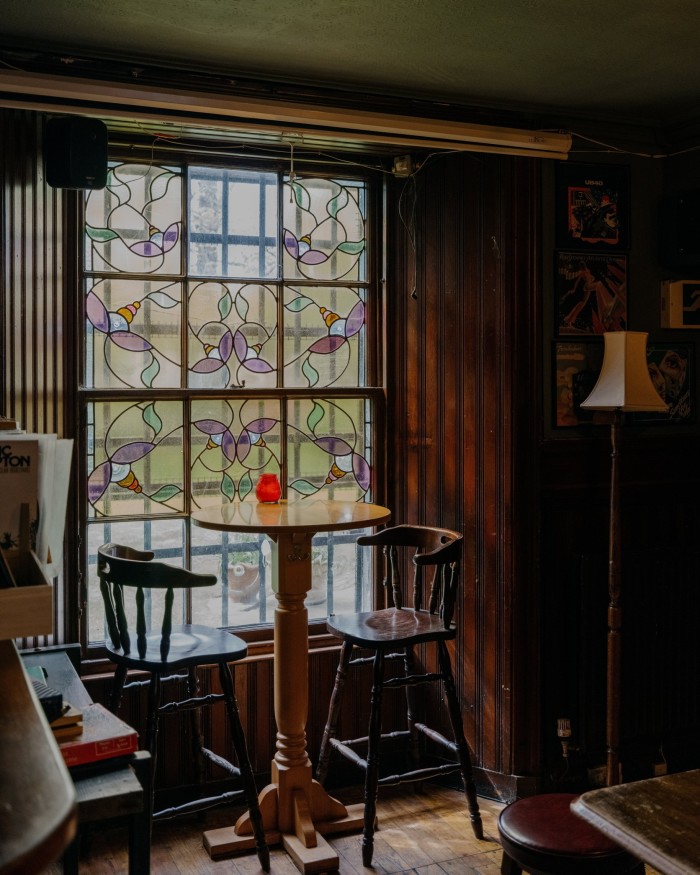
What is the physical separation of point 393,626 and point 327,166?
1.86 meters

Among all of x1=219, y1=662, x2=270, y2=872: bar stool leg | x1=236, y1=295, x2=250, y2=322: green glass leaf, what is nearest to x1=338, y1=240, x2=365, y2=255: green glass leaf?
Answer: x1=236, y1=295, x2=250, y2=322: green glass leaf

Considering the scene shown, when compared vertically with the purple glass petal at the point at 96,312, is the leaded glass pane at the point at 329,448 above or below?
below

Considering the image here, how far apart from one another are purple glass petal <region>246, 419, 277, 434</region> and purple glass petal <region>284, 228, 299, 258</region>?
68 cm

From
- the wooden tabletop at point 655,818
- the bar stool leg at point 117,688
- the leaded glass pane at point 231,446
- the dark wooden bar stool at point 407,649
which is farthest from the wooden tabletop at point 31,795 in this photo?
the leaded glass pane at point 231,446

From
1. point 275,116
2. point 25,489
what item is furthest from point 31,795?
point 275,116

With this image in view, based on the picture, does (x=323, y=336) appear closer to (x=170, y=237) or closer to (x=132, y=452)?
(x=170, y=237)

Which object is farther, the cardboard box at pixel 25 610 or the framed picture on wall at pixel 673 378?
the framed picture on wall at pixel 673 378

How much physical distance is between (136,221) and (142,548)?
4.09 ft

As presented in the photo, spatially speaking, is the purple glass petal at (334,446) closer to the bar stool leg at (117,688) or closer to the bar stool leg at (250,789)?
the bar stool leg at (250,789)

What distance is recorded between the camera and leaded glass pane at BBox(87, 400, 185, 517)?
135 inches

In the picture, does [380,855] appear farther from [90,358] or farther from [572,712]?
[90,358]

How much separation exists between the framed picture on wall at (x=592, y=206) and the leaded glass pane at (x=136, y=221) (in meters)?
1.47

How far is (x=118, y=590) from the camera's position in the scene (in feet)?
9.38

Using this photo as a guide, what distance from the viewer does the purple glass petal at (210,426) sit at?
3.56 meters
